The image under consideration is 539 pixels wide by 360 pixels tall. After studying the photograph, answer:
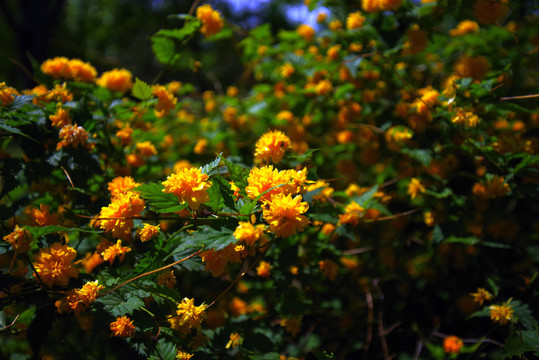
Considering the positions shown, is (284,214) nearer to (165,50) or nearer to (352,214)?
(352,214)

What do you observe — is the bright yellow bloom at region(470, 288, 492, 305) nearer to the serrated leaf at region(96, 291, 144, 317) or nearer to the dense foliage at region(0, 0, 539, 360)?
the dense foliage at region(0, 0, 539, 360)

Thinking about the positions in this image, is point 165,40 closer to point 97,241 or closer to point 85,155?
point 85,155

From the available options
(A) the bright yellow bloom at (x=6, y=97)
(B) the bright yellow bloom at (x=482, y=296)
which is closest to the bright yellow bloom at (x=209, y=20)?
(A) the bright yellow bloom at (x=6, y=97)

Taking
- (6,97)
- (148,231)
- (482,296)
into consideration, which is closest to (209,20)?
(6,97)

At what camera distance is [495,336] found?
1870mm

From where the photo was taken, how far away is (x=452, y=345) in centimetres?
177

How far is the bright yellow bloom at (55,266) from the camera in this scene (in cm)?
125

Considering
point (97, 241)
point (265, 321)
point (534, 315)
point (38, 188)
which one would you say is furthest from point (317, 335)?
point (38, 188)

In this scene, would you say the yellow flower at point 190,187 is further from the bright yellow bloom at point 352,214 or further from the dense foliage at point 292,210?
the bright yellow bloom at point 352,214

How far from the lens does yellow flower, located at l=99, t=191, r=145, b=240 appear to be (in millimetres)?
1185

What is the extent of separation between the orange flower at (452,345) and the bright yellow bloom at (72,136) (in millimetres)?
2056

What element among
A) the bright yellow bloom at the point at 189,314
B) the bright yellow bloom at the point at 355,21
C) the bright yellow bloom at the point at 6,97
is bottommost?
the bright yellow bloom at the point at 189,314

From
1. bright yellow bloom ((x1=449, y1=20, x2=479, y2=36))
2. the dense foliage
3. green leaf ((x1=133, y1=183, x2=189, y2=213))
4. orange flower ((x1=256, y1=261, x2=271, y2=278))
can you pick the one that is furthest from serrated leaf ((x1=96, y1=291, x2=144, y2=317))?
bright yellow bloom ((x1=449, y1=20, x2=479, y2=36))

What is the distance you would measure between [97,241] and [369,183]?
2.17 m
